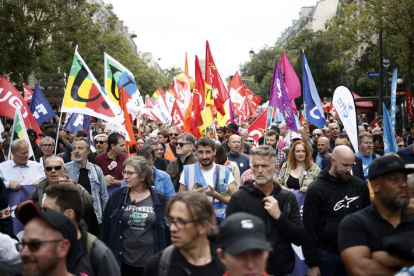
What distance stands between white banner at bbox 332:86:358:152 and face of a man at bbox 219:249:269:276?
6.84m

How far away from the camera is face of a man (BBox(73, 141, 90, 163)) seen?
8086 mm

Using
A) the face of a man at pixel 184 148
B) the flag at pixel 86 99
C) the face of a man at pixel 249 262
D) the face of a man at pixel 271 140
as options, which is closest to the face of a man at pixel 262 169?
the face of a man at pixel 249 262

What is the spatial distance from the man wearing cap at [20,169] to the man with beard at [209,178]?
78.0 inches

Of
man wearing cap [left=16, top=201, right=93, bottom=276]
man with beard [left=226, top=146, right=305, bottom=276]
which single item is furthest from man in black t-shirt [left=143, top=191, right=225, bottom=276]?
man with beard [left=226, top=146, right=305, bottom=276]

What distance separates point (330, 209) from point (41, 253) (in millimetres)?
3283

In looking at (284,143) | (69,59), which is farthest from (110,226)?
(69,59)

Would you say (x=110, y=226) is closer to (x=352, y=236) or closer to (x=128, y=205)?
(x=128, y=205)

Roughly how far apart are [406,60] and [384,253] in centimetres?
2310

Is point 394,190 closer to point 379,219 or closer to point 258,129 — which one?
point 379,219

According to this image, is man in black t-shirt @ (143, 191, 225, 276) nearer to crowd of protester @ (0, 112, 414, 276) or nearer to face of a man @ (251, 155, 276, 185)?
crowd of protester @ (0, 112, 414, 276)

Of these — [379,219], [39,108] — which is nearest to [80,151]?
[379,219]

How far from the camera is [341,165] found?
5984 millimetres

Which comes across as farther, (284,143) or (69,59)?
(69,59)

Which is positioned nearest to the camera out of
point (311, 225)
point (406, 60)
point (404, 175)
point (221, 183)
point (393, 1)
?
point (404, 175)
